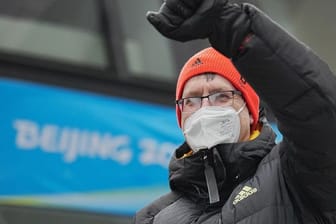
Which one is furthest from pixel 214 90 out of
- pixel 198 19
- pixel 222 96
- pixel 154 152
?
pixel 154 152

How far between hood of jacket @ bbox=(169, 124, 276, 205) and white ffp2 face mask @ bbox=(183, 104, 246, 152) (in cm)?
5

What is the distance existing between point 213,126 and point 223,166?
0.15 m

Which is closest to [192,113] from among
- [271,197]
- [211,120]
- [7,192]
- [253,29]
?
[211,120]

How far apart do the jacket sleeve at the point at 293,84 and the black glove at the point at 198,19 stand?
43 millimetres

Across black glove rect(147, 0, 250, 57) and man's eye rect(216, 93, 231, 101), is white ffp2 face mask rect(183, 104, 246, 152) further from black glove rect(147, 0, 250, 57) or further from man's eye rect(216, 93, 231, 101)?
black glove rect(147, 0, 250, 57)

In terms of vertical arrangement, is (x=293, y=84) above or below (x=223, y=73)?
below

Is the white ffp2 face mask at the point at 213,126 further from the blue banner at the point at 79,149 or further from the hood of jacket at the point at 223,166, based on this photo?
the blue banner at the point at 79,149

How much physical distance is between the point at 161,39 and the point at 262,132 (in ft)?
16.9

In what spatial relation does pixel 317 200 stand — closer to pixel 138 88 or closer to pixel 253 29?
pixel 253 29

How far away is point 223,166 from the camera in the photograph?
268cm

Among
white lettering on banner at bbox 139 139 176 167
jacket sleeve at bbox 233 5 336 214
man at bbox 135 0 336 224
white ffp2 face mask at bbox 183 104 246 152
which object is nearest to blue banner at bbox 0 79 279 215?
white lettering on banner at bbox 139 139 176 167

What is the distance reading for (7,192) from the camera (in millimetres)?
6629

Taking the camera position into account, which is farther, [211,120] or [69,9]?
[69,9]

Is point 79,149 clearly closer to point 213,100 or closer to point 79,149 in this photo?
point 79,149
